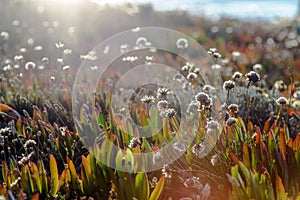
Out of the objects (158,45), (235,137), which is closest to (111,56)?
(158,45)

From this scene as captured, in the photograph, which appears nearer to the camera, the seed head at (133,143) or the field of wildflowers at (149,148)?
the field of wildflowers at (149,148)

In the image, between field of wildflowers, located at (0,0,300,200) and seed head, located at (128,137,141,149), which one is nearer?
field of wildflowers, located at (0,0,300,200)

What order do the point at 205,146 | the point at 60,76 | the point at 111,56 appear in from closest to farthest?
the point at 205,146 < the point at 60,76 < the point at 111,56

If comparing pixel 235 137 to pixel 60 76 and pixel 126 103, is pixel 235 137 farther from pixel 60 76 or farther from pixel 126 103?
pixel 60 76

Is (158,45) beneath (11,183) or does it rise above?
above

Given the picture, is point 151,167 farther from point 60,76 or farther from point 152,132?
point 60,76

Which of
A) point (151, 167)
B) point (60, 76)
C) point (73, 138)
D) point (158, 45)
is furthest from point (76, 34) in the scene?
point (151, 167)

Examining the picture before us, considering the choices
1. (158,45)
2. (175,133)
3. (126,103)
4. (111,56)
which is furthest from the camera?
(158,45)

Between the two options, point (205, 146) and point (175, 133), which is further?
point (175, 133)

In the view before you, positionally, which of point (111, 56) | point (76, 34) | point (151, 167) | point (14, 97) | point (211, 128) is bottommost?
point (151, 167)
